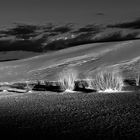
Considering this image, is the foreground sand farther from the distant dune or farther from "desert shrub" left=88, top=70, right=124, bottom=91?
the distant dune

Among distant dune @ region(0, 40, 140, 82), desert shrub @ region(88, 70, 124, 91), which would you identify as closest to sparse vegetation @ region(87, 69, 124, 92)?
desert shrub @ region(88, 70, 124, 91)

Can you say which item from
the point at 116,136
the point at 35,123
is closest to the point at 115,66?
the point at 35,123

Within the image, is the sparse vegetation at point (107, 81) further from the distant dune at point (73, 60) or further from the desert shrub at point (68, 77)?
the desert shrub at point (68, 77)

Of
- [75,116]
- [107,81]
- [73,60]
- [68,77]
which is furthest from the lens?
[73,60]

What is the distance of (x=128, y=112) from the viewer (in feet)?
19.3

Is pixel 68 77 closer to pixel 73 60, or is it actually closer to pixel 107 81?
pixel 73 60

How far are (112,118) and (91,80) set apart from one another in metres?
3.31

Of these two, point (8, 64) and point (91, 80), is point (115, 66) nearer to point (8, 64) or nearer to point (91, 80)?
point (91, 80)

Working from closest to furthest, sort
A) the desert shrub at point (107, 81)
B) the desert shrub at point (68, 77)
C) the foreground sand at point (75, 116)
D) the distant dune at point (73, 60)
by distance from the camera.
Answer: the foreground sand at point (75, 116) < the desert shrub at point (107, 81) < the distant dune at point (73, 60) < the desert shrub at point (68, 77)

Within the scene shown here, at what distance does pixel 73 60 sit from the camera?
31.2ft

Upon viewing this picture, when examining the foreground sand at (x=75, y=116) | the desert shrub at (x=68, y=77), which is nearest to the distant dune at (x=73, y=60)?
the desert shrub at (x=68, y=77)

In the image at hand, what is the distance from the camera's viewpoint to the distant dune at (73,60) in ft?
29.2

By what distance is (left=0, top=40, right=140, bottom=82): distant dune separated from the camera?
29.2ft

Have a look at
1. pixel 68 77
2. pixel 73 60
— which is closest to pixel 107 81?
pixel 68 77
